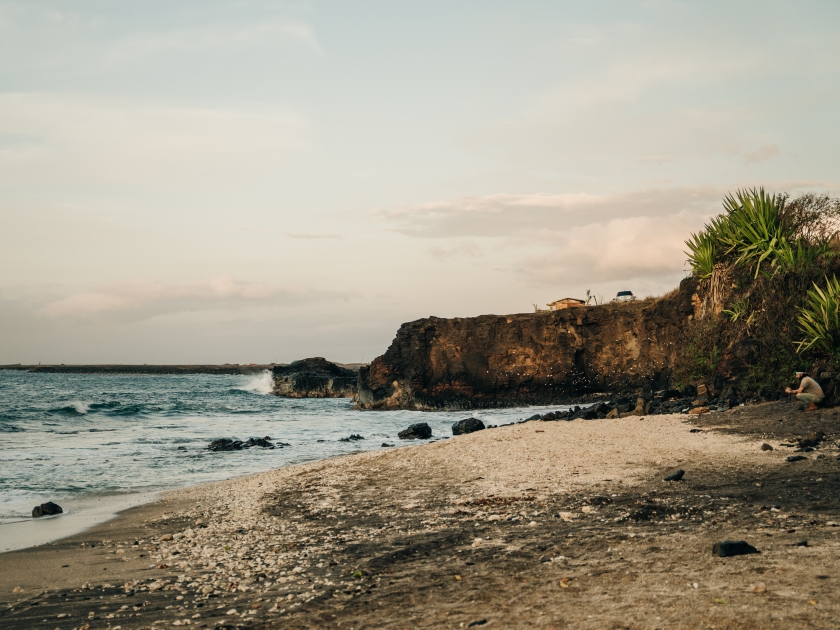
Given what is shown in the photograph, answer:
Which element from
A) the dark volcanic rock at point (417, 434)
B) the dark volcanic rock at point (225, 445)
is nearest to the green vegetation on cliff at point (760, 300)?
the dark volcanic rock at point (417, 434)

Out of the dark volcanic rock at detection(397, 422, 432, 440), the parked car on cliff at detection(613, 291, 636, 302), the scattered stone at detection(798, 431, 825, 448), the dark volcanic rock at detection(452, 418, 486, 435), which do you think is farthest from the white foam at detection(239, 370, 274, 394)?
the scattered stone at detection(798, 431, 825, 448)

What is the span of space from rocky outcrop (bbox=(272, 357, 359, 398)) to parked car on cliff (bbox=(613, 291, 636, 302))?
29436 mm

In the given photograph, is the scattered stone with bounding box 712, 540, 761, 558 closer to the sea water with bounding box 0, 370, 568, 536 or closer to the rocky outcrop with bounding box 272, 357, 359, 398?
the sea water with bounding box 0, 370, 568, 536

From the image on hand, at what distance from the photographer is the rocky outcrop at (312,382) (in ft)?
206

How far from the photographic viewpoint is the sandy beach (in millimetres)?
4434

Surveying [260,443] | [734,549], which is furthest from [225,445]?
[734,549]

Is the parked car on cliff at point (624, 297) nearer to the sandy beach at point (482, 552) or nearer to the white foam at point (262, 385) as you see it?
the sandy beach at point (482, 552)

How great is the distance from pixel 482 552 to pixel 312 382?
59.2 m

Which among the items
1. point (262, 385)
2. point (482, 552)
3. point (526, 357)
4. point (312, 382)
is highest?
point (526, 357)

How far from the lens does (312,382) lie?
63.9 meters

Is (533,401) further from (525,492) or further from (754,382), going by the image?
(525,492)

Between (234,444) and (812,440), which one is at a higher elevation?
(812,440)

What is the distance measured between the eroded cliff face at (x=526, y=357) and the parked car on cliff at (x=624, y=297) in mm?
1030

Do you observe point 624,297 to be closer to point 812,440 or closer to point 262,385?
point 812,440
